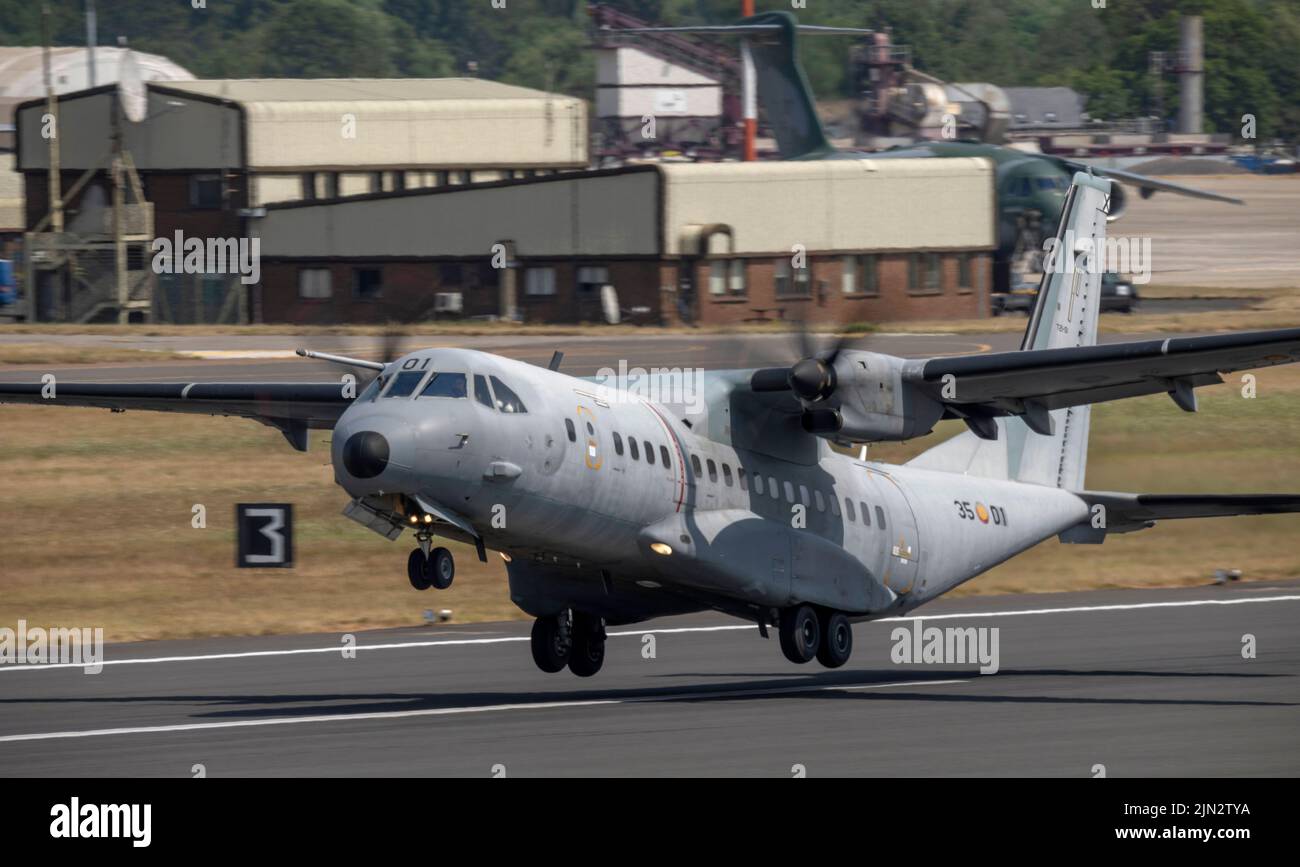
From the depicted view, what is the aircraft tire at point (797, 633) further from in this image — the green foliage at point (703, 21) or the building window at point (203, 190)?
the green foliage at point (703, 21)

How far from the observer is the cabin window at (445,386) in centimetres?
1833

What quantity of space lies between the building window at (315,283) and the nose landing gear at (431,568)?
179ft

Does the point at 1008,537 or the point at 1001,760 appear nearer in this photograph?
the point at 1001,760

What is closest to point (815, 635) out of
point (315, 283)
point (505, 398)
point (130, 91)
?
point (505, 398)

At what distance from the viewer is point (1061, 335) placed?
2717 cm

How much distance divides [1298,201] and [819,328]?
58776mm

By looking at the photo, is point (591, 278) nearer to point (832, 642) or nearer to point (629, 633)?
point (629, 633)

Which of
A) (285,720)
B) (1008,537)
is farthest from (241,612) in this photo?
(1008,537)

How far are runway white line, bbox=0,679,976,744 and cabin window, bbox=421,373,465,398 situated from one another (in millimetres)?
3919

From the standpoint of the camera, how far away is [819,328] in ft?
214

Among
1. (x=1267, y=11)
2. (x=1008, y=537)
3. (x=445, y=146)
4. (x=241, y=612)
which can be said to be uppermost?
(x=1267, y=11)

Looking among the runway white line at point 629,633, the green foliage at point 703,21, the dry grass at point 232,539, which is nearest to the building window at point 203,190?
the dry grass at point 232,539

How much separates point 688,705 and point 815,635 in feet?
7.04
